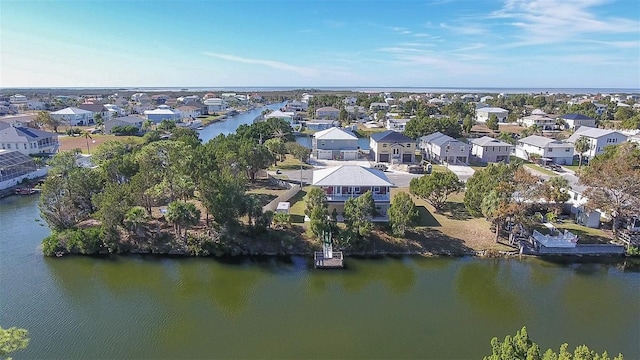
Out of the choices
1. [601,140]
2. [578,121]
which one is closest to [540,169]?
[601,140]

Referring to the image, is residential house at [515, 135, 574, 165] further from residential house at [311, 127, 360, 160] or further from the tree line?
the tree line

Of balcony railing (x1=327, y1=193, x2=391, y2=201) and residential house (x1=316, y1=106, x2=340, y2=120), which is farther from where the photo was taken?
residential house (x1=316, y1=106, x2=340, y2=120)

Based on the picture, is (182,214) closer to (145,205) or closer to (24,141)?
(145,205)

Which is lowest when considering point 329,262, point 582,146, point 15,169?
point 329,262

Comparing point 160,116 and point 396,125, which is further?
point 160,116

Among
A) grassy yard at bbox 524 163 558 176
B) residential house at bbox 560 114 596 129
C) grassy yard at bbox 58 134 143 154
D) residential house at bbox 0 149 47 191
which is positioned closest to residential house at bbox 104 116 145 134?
grassy yard at bbox 58 134 143 154


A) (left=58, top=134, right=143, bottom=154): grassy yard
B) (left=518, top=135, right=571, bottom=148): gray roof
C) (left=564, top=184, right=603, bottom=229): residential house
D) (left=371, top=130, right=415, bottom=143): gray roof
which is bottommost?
(left=564, top=184, right=603, bottom=229): residential house
